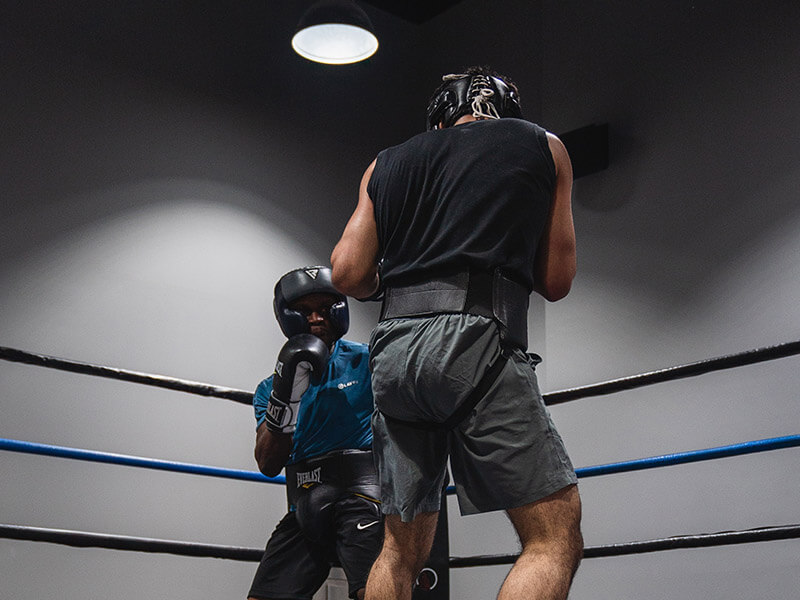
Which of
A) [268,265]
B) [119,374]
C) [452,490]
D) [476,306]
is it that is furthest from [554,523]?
[268,265]

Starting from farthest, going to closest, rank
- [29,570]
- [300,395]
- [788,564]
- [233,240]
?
[233,240], [29,570], [788,564], [300,395]

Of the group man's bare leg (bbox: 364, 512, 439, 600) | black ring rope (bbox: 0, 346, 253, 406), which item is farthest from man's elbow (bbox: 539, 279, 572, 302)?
A: black ring rope (bbox: 0, 346, 253, 406)

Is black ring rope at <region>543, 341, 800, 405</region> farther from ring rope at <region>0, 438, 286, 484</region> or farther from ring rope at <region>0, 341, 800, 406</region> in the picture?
ring rope at <region>0, 438, 286, 484</region>

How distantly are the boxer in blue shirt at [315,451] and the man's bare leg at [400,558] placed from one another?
0.74 meters

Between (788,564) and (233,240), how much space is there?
264cm

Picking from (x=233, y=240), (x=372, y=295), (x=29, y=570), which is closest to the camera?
(x=372, y=295)

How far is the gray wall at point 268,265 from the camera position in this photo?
3.42m

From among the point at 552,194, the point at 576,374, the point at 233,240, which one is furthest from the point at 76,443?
the point at 552,194

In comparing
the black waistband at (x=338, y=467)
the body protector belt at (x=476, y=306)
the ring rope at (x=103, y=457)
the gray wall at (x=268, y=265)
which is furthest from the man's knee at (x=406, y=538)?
the gray wall at (x=268, y=265)

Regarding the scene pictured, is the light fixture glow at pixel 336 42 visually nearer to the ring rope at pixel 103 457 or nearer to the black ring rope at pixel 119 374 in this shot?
the black ring rope at pixel 119 374

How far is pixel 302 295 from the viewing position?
2674mm

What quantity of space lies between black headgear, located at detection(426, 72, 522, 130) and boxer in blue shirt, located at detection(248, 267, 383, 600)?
→ 879 millimetres

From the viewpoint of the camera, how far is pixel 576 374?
401 cm

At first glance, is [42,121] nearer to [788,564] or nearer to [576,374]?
[576,374]
